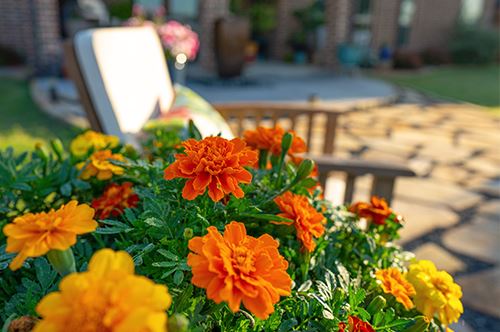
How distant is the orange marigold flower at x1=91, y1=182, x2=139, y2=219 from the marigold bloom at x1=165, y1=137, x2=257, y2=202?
29 cm

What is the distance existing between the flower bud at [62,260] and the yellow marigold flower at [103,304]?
0.16 meters

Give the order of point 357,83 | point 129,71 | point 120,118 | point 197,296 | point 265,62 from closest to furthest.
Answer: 1. point 197,296
2. point 120,118
3. point 129,71
4. point 357,83
5. point 265,62

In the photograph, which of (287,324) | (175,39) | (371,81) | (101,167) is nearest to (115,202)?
(101,167)

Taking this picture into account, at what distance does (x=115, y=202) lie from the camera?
979 mm

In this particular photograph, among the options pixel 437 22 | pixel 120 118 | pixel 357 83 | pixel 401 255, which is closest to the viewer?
pixel 401 255

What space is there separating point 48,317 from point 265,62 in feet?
40.9

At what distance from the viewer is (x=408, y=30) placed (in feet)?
42.1

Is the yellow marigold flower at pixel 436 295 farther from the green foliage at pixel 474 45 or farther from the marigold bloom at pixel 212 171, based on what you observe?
the green foliage at pixel 474 45

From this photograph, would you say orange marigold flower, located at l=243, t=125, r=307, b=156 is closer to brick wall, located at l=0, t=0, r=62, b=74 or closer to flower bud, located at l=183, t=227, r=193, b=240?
flower bud, located at l=183, t=227, r=193, b=240

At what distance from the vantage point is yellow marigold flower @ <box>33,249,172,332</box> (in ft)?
1.38

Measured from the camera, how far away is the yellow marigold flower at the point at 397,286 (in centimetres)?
85

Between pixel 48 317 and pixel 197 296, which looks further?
pixel 197 296

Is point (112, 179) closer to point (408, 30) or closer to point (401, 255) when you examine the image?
point (401, 255)

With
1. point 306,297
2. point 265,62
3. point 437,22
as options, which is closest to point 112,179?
point 306,297
